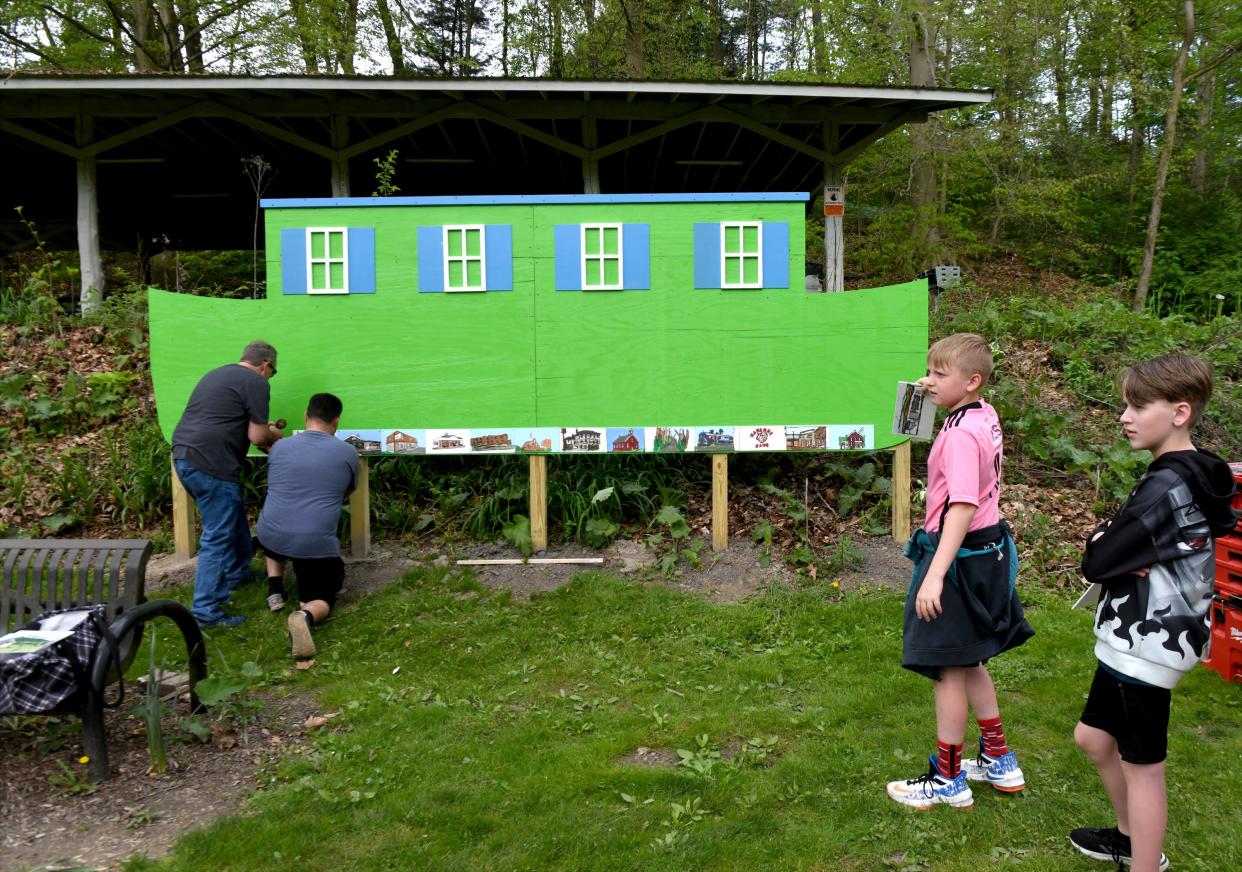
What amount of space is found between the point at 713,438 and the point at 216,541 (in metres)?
3.34

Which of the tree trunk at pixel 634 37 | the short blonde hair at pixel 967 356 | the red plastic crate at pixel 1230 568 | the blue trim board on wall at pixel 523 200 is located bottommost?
the red plastic crate at pixel 1230 568

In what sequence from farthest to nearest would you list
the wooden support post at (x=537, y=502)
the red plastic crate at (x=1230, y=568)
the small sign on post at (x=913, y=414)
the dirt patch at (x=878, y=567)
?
the wooden support post at (x=537, y=502), the dirt patch at (x=878, y=567), the red plastic crate at (x=1230, y=568), the small sign on post at (x=913, y=414)

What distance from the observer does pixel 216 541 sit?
4945mm

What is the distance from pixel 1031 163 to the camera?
17266 millimetres

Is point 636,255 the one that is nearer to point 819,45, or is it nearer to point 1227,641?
point 1227,641

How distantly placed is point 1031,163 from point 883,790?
17.8 meters

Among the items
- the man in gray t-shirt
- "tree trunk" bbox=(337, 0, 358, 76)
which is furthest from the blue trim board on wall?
"tree trunk" bbox=(337, 0, 358, 76)

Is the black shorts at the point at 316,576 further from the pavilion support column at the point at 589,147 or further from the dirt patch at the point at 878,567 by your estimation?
the pavilion support column at the point at 589,147

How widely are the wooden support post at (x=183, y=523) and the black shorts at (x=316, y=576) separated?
1.29 meters

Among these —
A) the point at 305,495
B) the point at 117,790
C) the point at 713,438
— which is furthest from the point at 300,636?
the point at 713,438

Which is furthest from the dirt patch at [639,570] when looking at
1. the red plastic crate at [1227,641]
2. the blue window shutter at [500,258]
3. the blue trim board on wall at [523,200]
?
the blue trim board on wall at [523,200]

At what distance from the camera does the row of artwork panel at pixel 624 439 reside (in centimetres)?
572

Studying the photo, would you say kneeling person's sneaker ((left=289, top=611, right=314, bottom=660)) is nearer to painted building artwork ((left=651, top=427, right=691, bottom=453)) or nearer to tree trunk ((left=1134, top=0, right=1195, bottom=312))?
painted building artwork ((left=651, top=427, right=691, bottom=453))

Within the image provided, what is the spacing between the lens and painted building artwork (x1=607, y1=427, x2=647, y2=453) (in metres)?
5.76
